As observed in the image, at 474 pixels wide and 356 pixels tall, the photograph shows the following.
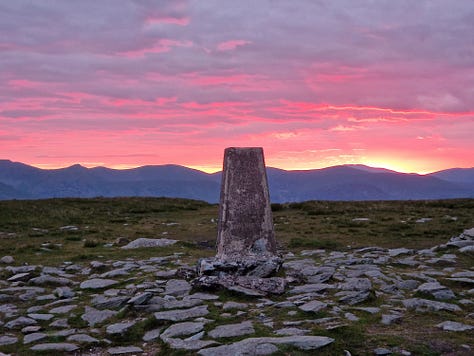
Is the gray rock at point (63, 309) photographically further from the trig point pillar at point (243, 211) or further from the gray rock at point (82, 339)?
the trig point pillar at point (243, 211)

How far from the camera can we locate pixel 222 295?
35.3 ft

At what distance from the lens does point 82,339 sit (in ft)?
28.7

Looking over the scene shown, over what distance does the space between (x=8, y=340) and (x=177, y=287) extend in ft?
12.5

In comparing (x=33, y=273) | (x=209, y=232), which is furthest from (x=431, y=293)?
(x=209, y=232)

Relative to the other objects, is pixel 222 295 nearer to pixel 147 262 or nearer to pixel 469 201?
pixel 147 262

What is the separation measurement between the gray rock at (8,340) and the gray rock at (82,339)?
3.17ft

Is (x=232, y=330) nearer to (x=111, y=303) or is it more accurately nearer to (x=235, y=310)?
(x=235, y=310)

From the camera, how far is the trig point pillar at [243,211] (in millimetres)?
12586

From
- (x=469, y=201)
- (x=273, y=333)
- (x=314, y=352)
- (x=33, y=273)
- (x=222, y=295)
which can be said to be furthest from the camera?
(x=469, y=201)

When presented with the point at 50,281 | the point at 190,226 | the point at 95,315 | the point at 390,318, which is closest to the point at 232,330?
the point at 390,318

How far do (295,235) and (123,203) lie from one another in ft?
69.7

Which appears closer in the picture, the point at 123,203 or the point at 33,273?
the point at 33,273

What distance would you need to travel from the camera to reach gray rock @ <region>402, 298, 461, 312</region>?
9.47 m

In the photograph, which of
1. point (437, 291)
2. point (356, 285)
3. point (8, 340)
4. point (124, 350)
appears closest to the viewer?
point (124, 350)
